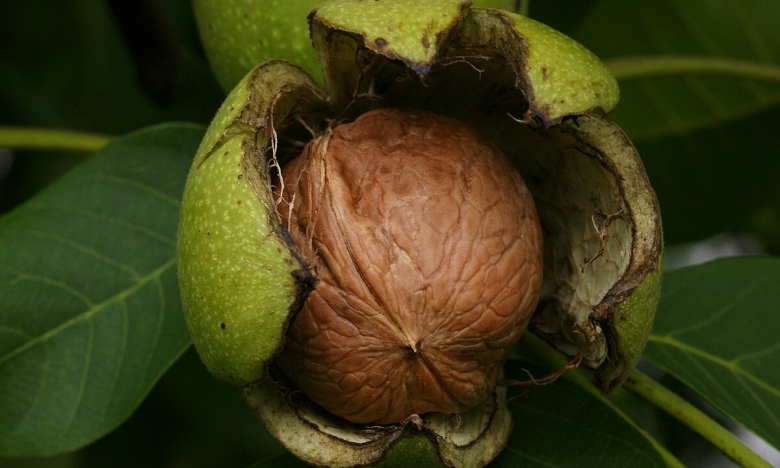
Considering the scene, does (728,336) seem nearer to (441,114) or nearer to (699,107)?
(441,114)

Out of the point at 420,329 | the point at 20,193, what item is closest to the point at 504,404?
the point at 420,329

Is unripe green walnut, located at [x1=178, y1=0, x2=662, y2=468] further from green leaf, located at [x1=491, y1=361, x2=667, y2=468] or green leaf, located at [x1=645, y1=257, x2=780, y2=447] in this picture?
green leaf, located at [x1=645, y1=257, x2=780, y2=447]

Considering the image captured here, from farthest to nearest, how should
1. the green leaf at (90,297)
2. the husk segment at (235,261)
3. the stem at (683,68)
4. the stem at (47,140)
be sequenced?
the stem at (683,68) → the stem at (47,140) → the green leaf at (90,297) → the husk segment at (235,261)

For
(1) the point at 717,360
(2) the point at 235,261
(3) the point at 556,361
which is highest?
(2) the point at 235,261

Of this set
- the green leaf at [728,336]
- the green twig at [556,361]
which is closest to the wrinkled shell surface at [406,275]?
the green twig at [556,361]

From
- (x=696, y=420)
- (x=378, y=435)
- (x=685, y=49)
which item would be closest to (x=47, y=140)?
(x=378, y=435)

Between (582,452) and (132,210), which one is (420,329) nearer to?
(582,452)

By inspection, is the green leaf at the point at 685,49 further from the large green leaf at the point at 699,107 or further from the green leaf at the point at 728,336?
the green leaf at the point at 728,336
